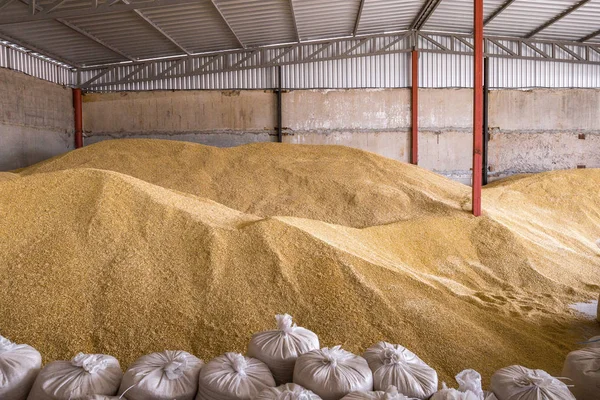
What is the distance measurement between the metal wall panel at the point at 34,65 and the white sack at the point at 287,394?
41.4 feet

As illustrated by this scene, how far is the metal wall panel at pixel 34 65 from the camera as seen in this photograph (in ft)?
38.4

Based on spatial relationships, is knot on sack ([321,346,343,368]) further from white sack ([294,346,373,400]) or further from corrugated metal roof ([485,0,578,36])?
corrugated metal roof ([485,0,578,36])

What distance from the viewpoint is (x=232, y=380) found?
231 centimetres

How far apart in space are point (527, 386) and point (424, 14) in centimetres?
1324

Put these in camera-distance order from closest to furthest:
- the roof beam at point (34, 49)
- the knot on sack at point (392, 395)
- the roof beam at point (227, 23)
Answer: the knot on sack at point (392, 395) → the roof beam at point (227, 23) → the roof beam at point (34, 49)

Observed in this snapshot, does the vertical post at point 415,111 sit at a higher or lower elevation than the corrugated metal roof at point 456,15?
lower

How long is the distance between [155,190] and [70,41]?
888 centimetres

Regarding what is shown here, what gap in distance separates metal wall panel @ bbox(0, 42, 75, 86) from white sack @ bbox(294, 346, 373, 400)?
1255cm

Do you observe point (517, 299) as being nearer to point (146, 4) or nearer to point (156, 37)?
point (146, 4)

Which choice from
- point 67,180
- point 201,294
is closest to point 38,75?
point 67,180

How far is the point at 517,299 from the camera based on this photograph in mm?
5398

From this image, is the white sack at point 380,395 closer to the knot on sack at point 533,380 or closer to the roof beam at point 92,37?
the knot on sack at point 533,380

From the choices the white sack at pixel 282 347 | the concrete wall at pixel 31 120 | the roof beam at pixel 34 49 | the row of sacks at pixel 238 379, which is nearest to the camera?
the row of sacks at pixel 238 379

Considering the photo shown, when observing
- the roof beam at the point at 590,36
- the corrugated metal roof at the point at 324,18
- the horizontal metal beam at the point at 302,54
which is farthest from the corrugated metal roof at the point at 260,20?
the roof beam at the point at 590,36
